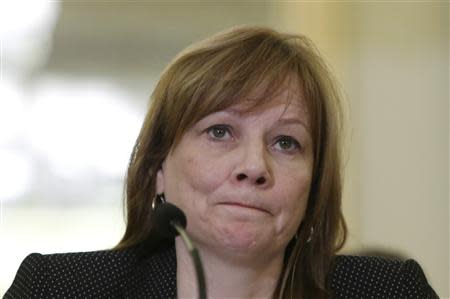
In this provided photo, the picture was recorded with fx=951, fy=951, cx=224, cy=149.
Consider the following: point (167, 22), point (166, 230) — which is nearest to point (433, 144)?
point (167, 22)

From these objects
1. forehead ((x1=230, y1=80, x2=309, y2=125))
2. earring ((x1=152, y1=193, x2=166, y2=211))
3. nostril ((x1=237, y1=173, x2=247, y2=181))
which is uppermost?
forehead ((x1=230, y1=80, x2=309, y2=125))

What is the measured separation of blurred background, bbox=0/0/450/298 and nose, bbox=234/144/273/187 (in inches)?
92.5

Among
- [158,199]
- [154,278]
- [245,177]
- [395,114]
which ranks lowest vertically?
[395,114]

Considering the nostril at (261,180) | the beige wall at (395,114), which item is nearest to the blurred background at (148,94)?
the beige wall at (395,114)

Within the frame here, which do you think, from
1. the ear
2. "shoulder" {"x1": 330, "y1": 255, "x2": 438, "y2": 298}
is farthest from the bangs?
"shoulder" {"x1": 330, "y1": 255, "x2": 438, "y2": 298}

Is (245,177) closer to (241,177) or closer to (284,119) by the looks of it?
(241,177)

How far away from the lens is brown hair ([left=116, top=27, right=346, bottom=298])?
73.9 inches

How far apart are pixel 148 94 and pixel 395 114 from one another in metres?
A: 1.11

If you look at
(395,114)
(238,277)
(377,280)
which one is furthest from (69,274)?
(395,114)

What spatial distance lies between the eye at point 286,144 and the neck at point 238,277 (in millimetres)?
227

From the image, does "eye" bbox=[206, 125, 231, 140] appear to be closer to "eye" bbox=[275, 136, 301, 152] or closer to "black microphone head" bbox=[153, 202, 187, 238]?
"eye" bbox=[275, 136, 301, 152]

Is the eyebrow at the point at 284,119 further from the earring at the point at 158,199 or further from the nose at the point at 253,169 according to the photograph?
the earring at the point at 158,199

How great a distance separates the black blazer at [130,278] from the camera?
2.04 metres

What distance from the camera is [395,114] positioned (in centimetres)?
427
